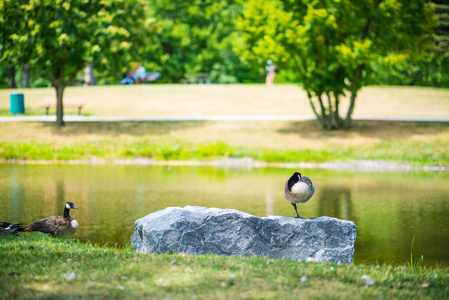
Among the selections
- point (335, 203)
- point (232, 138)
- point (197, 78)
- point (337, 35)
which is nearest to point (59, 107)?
point (232, 138)

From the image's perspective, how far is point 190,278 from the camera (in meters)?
5.62

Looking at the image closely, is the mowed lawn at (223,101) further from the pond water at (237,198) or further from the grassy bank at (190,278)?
the grassy bank at (190,278)

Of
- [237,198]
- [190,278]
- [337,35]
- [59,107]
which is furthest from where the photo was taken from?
[59,107]

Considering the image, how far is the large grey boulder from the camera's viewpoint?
7.83 meters

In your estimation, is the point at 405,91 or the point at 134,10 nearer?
the point at 134,10

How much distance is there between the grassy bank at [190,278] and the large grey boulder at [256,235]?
3.25ft

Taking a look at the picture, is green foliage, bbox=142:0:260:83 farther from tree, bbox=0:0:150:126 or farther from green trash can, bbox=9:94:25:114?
tree, bbox=0:0:150:126

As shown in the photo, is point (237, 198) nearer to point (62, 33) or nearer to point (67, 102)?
point (62, 33)

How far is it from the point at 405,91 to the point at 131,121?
2239 centimetres

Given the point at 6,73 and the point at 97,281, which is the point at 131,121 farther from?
the point at 6,73

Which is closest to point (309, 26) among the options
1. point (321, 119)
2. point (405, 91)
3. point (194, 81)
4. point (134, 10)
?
point (321, 119)

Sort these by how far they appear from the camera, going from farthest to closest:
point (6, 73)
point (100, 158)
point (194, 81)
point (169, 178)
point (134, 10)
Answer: point (194, 81)
point (6, 73)
point (134, 10)
point (100, 158)
point (169, 178)

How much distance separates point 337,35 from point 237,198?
12.6 m

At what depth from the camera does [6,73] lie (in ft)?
189
